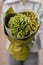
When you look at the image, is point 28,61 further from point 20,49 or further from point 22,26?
point 22,26

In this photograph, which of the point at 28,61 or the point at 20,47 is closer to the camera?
the point at 20,47

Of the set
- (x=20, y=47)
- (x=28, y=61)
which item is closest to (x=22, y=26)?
(x=20, y=47)

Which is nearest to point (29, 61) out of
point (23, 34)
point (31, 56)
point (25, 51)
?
point (31, 56)

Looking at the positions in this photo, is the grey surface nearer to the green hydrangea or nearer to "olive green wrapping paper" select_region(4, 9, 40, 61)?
"olive green wrapping paper" select_region(4, 9, 40, 61)

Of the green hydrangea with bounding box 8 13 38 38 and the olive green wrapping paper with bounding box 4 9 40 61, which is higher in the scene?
the green hydrangea with bounding box 8 13 38 38

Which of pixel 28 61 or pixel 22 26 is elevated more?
pixel 22 26

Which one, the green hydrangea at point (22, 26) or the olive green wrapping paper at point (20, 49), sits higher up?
the green hydrangea at point (22, 26)

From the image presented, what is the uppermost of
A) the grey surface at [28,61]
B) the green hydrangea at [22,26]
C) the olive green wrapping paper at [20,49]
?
the green hydrangea at [22,26]

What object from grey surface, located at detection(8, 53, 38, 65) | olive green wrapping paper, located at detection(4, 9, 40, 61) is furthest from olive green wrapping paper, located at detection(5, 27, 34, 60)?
grey surface, located at detection(8, 53, 38, 65)

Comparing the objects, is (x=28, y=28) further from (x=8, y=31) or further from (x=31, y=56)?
(x=31, y=56)

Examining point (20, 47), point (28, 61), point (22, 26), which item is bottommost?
point (28, 61)

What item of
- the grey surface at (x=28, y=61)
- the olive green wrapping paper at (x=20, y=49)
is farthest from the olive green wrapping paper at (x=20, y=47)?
the grey surface at (x=28, y=61)

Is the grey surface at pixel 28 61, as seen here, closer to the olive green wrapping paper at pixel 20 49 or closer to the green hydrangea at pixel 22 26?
the olive green wrapping paper at pixel 20 49

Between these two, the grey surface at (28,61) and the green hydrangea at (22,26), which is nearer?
the green hydrangea at (22,26)
